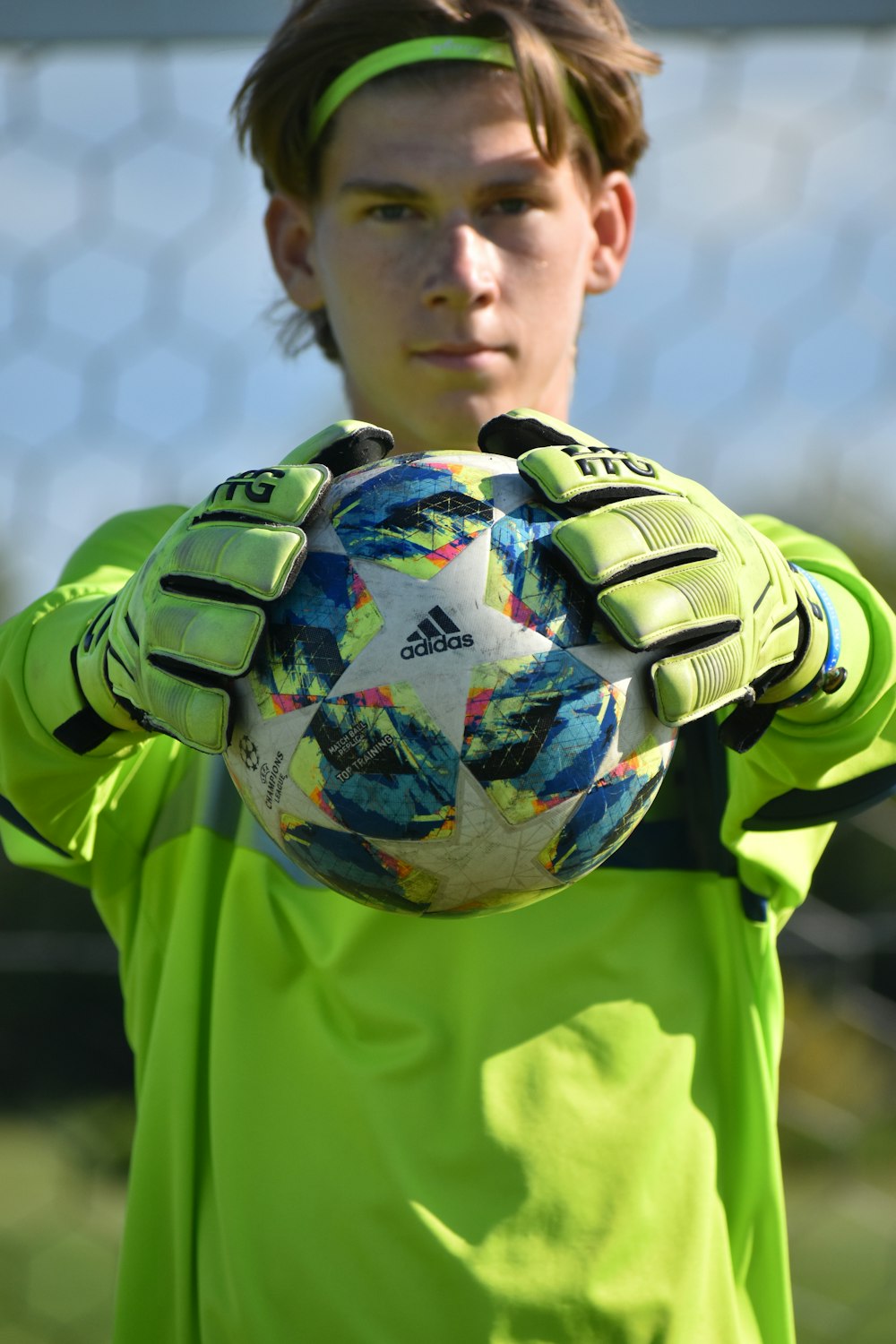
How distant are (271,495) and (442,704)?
0.52 ft

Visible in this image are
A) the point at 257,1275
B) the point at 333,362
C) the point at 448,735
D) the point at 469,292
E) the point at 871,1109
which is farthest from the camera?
the point at 871,1109

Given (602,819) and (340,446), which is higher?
(340,446)

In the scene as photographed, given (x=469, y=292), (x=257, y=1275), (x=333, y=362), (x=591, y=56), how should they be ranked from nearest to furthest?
(x=257, y=1275), (x=469, y=292), (x=591, y=56), (x=333, y=362)

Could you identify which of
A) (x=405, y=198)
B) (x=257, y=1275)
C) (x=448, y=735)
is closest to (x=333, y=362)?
(x=405, y=198)

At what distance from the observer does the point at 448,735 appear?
2.44 ft

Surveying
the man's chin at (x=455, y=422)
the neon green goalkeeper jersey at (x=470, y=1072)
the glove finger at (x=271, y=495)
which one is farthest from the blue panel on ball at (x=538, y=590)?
the man's chin at (x=455, y=422)

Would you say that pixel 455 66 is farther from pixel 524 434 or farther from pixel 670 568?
pixel 670 568

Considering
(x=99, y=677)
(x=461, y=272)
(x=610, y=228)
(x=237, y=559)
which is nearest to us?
(x=237, y=559)

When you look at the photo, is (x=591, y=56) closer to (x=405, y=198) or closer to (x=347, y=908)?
(x=405, y=198)

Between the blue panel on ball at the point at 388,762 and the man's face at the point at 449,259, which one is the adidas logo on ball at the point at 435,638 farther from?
the man's face at the point at 449,259

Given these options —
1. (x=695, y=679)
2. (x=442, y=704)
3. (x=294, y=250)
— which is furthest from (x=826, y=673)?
(x=294, y=250)

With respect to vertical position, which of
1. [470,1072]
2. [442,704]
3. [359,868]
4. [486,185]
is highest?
[486,185]

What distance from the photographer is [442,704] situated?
0.74 m

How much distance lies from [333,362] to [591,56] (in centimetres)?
41
